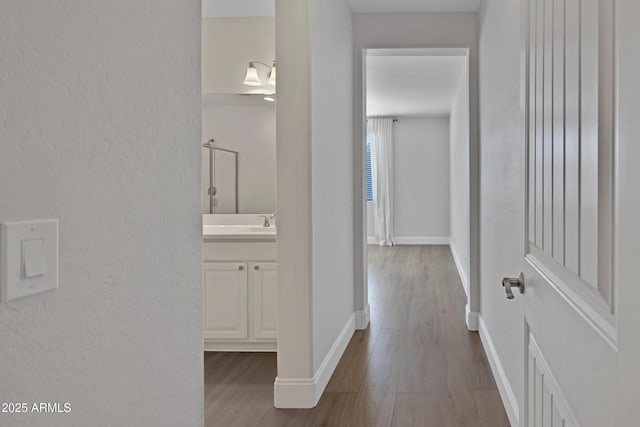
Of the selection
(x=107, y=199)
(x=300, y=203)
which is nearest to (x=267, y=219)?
(x=300, y=203)

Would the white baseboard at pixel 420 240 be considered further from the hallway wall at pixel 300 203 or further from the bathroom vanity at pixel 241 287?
the hallway wall at pixel 300 203

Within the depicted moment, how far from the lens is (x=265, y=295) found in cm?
365

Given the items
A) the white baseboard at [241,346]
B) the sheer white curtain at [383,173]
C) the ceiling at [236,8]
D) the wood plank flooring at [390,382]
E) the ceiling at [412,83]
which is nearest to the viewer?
the wood plank flooring at [390,382]

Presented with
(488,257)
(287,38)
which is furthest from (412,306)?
(287,38)

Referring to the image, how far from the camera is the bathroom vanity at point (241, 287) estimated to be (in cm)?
363

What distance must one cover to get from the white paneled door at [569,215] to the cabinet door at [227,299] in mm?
2512

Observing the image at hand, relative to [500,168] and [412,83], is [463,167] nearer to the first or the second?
[412,83]

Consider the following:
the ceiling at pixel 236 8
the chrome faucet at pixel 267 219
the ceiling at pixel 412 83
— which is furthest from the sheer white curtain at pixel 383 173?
the ceiling at pixel 236 8

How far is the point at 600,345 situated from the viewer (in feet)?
2.52

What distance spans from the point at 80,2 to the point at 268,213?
3.34 metres

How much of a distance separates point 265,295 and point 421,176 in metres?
7.99

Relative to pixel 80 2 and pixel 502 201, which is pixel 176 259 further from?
pixel 502 201

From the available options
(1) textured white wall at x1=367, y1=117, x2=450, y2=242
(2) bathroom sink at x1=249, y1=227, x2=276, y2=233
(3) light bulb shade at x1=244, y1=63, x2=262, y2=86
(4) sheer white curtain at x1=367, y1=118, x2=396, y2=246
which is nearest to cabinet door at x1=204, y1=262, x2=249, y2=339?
(2) bathroom sink at x1=249, y1=227, x2=276, y2=233

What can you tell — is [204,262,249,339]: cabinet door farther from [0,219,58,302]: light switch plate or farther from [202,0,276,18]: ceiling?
[0,219,58,302]: light switch plate
